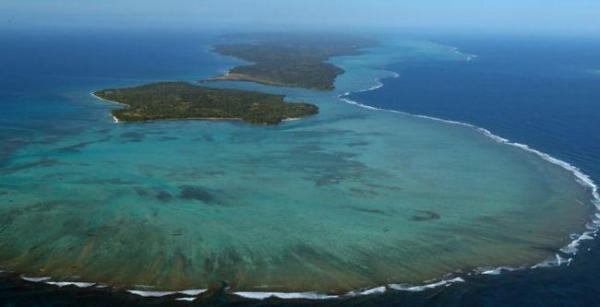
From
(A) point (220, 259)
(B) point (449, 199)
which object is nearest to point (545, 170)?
(B) point (449, 199)


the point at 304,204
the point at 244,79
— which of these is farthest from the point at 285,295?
the point at 244,79

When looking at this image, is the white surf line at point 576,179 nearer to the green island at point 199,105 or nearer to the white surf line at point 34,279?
the green island at point 199,105

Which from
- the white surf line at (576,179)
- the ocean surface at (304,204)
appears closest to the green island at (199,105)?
the ocean surface at (304,204)

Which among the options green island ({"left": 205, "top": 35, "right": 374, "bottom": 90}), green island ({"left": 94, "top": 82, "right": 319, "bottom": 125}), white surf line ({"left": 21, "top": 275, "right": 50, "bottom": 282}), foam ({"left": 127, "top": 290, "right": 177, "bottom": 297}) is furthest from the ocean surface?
green island ({"left": 205, "top": 35, "right": 374, "bottom": 90})

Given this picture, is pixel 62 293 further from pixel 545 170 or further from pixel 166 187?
pixel 545 170

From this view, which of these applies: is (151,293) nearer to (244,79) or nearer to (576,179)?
(576,179)

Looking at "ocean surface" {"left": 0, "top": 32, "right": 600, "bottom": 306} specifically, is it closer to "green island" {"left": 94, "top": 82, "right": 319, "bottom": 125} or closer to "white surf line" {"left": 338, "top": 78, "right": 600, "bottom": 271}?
"white surf line" {"left": 338, "top": 78, "right": 600, "bottom": 271}
